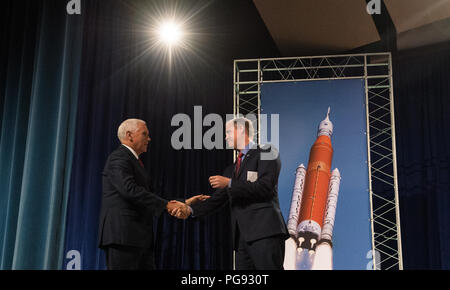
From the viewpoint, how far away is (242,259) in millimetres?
2959

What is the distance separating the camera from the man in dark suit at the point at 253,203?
2.87 m

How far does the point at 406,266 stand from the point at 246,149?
3.30 metres

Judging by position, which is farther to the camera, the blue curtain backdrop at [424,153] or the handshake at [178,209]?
the blue curtain backdrop at [424,153]

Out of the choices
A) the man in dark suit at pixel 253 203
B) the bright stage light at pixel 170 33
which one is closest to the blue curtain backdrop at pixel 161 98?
the bright stage light at pixel 170 33

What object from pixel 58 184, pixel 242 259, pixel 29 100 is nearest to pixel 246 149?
pixel 242 259

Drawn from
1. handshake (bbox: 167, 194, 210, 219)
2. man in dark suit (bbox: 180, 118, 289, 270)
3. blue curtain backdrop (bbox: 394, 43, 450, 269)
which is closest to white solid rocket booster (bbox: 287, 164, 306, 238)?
blue curtain backdrop (bbox: 394, 43, 450, 269)

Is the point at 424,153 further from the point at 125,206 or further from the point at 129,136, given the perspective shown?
the point at 125,206

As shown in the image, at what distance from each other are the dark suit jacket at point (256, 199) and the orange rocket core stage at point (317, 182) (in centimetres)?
201

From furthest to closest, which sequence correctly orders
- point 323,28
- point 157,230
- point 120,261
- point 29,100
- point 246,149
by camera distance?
point 323,28
point 157,230
point 29,100
point 246,149
point 120,261

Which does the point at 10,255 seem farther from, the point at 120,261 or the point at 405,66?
the point at 405,66

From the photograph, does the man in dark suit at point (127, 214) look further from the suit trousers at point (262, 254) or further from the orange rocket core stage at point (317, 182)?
the orange rocket core stage at point (317, 182)

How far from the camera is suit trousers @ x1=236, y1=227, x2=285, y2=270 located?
112 inches

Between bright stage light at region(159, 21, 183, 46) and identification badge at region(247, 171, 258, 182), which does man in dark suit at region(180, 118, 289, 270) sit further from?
bright stage light at region(159, 21, 183, 46)

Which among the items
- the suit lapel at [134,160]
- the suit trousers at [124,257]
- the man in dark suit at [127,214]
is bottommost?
the suit trousers at [124,257]
